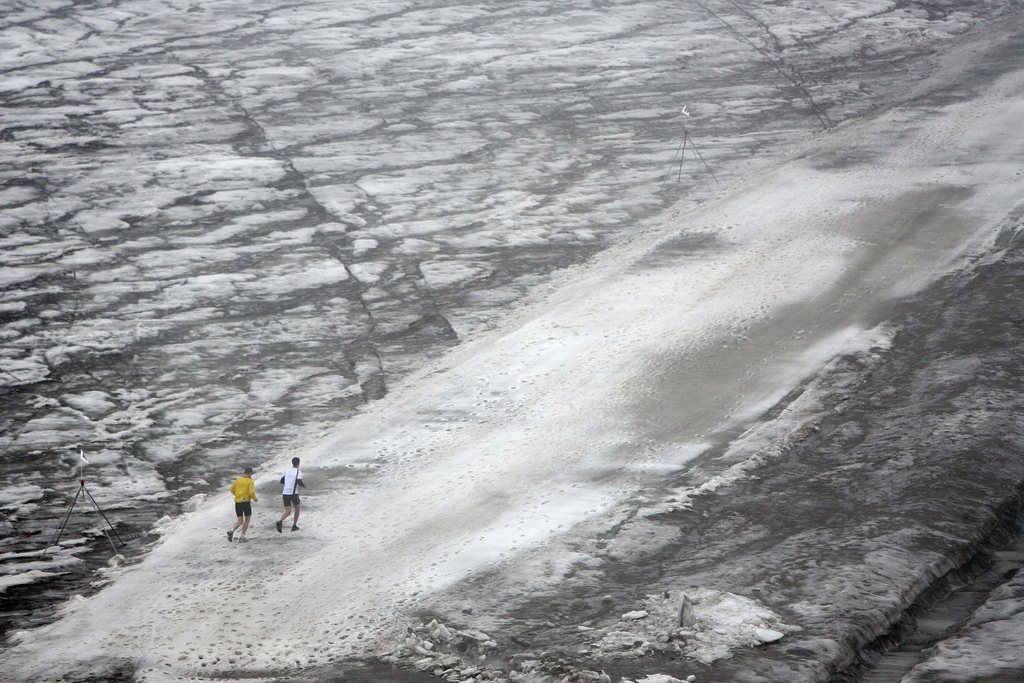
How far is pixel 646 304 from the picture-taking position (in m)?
17.7

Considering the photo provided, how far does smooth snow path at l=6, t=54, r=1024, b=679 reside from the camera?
10.8 m

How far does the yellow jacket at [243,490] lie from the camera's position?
1230 cm

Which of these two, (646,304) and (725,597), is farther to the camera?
(646,304)

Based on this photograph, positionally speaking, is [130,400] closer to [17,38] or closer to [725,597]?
[725,597]

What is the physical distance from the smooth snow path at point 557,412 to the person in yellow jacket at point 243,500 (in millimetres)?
274

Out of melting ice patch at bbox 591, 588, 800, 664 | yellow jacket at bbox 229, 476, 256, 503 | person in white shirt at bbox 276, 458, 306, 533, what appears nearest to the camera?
melting ice patch at bbox 591, 588, 800, 664

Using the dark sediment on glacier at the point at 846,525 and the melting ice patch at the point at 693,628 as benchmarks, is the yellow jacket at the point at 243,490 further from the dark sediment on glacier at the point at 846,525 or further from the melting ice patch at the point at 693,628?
the melting ice patch at the point at 693,628

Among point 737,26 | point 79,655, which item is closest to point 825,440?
point 79,655

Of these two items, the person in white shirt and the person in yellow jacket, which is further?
the person in white shirt

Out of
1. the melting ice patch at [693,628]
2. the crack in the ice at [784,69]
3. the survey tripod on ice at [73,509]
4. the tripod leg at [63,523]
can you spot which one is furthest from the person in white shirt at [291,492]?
the crack in the ice at [784,69]

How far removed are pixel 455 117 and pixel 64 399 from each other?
13.7 meters

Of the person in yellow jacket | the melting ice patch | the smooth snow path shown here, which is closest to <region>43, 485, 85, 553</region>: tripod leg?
the smooth snow path

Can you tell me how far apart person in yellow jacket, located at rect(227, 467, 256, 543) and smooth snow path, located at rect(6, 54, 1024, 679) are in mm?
274

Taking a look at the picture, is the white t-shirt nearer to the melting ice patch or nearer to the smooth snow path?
the smooth snow path
